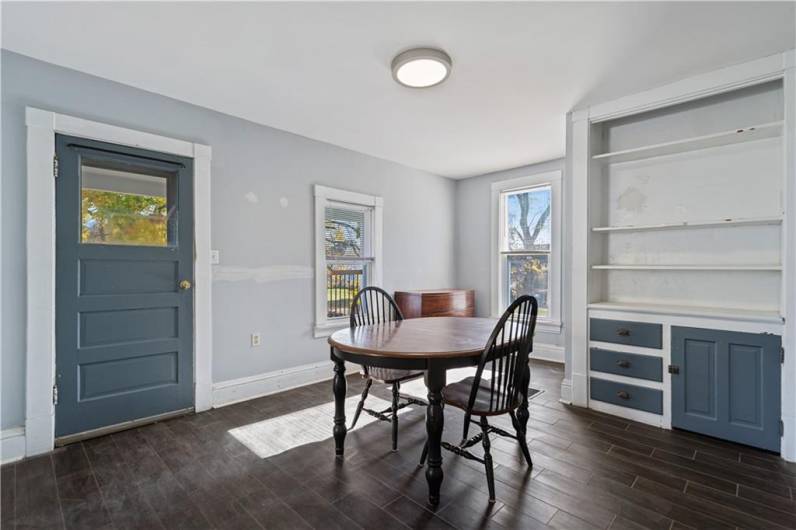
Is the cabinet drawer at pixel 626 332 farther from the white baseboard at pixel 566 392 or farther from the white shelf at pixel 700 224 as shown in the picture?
the white shelf at pixel 700 224

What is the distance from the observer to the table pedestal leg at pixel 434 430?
1.80 metres

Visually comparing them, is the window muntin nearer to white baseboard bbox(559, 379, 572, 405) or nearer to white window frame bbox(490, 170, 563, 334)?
white window frame bbox(490, 170, 563, 334)

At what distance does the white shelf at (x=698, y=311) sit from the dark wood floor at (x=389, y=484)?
32.9 inches

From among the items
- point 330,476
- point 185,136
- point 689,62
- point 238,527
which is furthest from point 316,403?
point 689,62

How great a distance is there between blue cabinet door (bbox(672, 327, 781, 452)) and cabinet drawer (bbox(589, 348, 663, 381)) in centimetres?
12

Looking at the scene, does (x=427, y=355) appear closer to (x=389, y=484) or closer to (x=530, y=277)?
(x=389, y=484)

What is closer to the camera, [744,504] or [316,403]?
[744,504]

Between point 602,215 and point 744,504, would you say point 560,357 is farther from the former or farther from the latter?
point 744,504

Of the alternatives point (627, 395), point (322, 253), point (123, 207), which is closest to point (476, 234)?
point (322, 253)

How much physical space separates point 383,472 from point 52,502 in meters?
1.66

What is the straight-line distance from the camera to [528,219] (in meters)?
4.93

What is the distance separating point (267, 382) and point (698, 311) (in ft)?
11.4

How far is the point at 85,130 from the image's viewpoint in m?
2.52

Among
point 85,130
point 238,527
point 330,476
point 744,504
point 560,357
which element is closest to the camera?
point 238,527
